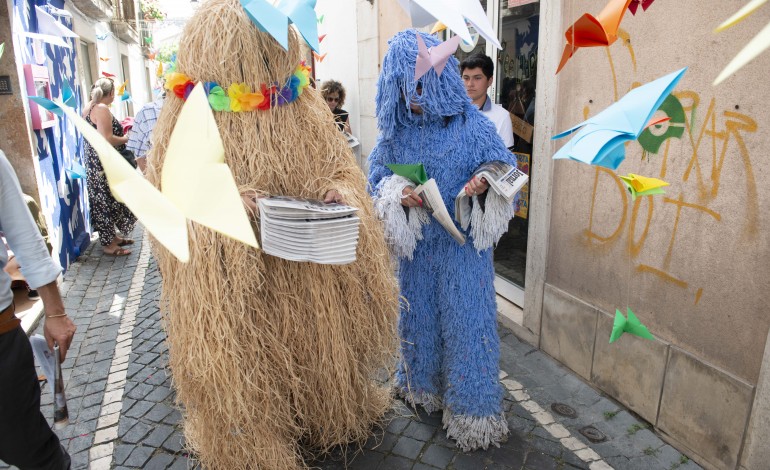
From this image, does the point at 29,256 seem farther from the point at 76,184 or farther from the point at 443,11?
the point at 76,184

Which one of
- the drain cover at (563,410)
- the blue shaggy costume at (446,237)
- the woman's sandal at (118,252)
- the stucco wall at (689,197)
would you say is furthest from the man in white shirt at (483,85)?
the woman's sandal at (118,252)

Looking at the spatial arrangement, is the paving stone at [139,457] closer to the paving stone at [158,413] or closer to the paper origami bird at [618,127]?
the paving stone at [158,413]

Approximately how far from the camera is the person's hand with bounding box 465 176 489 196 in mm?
2482

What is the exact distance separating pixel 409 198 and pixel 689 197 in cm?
131

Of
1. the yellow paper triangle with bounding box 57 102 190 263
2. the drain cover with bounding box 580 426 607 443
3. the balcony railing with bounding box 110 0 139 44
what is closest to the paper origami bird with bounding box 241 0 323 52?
the yellow paper triangle with bounding box 57 102 190 263

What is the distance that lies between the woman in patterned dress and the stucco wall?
4801 mm

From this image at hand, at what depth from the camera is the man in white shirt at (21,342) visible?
1.87 meters

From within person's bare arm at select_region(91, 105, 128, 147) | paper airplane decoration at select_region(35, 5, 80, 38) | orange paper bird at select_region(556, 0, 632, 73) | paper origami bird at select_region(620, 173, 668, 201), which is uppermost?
paper airplane decoration at select_region(35, 5, 80, 38)

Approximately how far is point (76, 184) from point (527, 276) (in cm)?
554

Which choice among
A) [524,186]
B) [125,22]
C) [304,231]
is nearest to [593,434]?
[524,186]

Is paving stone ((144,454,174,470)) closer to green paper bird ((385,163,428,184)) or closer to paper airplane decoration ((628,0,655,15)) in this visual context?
green paper bird ((385,163,428,184))

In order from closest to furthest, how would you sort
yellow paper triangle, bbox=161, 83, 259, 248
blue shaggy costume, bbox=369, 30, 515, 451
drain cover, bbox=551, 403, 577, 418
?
yellow paper triangle, bbox=161, 83, 259, 248 < blue shaggy costume, bbox=369, 30, 515, 451 < drain cover, bbox=551, 403, 577, 418

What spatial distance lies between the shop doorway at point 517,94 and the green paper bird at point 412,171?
1630 millimetres

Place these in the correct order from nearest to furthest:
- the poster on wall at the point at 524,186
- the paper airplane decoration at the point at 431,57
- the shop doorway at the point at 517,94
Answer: the paper airplane decoration at the point at 431,57, the shop doorway at the point at 517,94, the poster on wall at the point at 524,186
